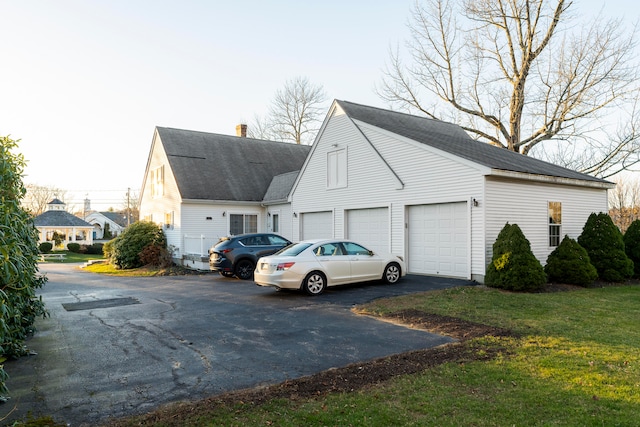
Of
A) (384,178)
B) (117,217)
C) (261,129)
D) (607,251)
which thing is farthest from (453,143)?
(117,217)

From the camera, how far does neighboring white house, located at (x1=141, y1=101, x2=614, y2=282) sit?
12977 millimetres

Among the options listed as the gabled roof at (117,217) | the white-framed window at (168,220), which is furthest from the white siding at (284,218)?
the gabled roof at (117,217)

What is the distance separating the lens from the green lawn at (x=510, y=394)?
4.02m

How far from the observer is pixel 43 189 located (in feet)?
218

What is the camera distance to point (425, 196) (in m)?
14.4

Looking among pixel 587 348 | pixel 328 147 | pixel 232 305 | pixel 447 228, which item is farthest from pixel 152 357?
pixel 328 147

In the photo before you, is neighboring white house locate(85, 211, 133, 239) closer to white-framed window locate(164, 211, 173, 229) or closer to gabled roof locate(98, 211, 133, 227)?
gabled roof locate(98, 211, 133, 227)

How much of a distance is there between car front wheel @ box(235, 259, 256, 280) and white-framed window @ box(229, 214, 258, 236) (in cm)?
716

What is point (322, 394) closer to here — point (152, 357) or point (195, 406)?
point (195, 406)

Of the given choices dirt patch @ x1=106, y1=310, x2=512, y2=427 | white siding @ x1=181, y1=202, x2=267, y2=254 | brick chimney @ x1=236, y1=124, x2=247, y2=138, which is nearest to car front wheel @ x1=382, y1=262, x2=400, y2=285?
dirt patch @ x1=106, y1=310, x2=512, y2=427

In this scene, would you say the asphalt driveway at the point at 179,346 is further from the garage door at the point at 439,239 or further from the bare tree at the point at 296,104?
the bare tree at the point at 296,104

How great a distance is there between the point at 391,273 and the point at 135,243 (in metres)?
15.2

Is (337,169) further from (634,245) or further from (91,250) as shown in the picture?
(91,250)

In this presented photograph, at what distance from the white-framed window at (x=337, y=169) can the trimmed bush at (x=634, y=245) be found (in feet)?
34.6
